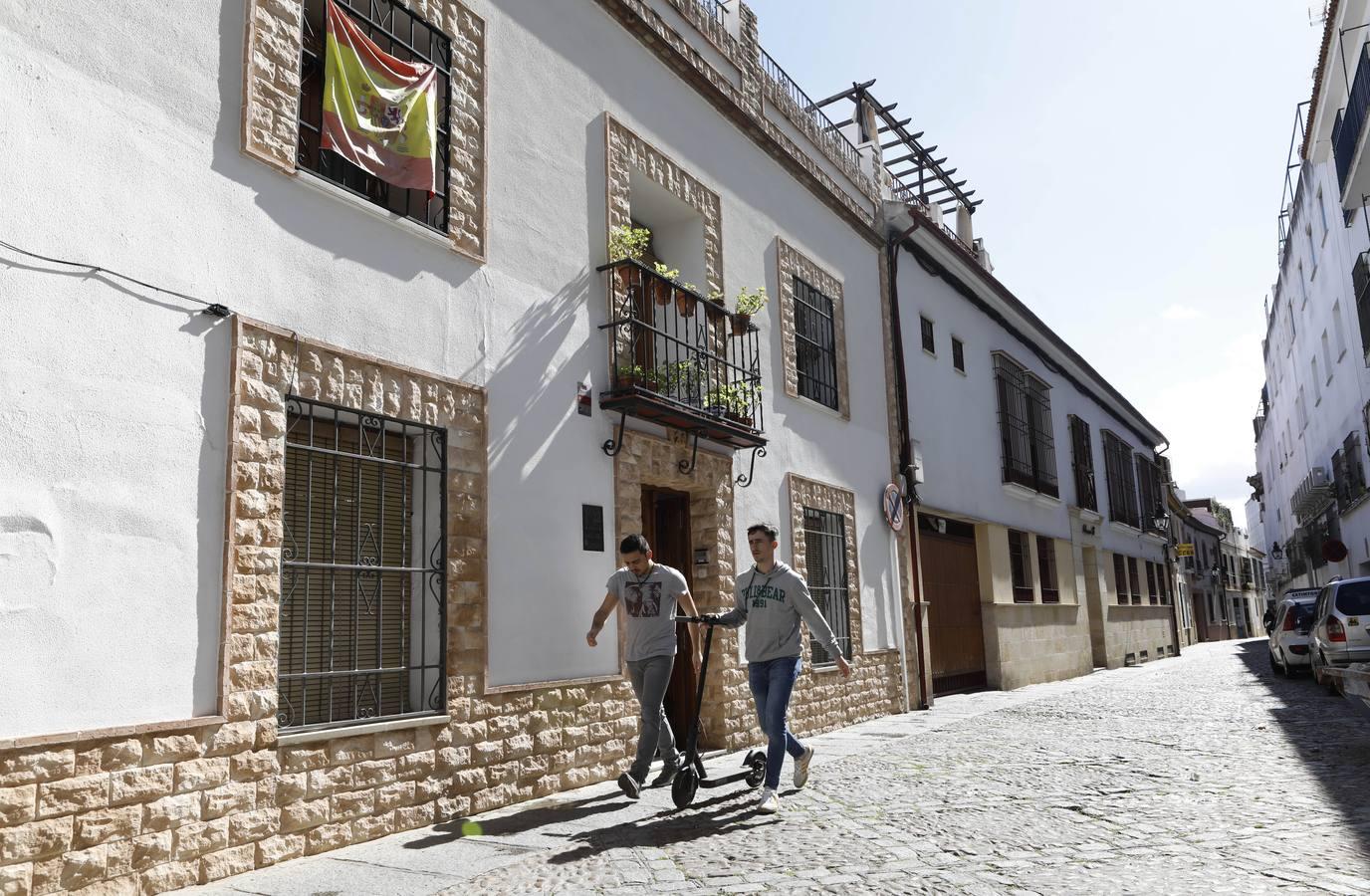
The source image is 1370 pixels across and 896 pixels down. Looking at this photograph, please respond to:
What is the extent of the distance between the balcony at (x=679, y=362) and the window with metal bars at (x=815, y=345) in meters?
1.19

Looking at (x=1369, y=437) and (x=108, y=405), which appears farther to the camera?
(x=1369, y=437)

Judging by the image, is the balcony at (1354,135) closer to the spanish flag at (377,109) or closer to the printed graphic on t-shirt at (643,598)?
the printed graphic on t-shirt at (643,598)

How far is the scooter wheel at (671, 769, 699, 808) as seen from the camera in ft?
21.1

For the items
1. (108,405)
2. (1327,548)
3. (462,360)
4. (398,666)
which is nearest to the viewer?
(108,405)

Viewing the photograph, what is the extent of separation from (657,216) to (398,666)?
17.9ft

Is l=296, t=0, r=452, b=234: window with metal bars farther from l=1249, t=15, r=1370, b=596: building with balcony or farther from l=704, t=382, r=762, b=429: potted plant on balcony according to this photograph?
l=1249, t=15, r=1370, b=596: building with balcony

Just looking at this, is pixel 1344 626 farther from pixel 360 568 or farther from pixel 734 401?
pixel 360 568

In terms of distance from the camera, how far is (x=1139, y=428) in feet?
99.2

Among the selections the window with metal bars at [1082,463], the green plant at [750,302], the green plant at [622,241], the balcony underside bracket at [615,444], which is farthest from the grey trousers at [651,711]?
the window with metal bars at [1082,463]

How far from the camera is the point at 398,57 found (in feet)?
23.3

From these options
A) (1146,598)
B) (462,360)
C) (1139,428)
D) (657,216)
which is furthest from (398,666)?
(1139,428)

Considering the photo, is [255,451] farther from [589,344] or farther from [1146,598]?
[1146,598]

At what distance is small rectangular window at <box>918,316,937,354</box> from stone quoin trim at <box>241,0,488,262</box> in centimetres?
914

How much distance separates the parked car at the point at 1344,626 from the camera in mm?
12867
